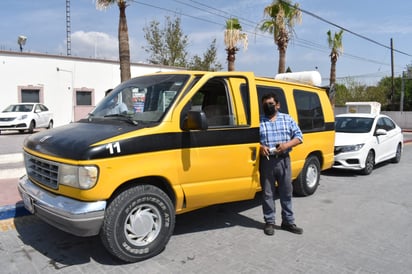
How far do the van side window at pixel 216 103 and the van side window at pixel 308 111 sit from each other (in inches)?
75.4

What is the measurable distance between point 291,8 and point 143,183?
55.9 feet

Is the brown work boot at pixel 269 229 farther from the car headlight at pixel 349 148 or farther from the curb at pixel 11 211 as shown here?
the car headlight at pixel 349 148

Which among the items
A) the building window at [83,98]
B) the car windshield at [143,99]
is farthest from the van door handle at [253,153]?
the building window at [83,98]

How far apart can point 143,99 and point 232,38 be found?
52.0 feet

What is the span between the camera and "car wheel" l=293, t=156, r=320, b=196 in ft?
21.7

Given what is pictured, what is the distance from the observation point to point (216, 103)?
495 centimetres

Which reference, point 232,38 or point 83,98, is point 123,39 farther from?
point 83,98

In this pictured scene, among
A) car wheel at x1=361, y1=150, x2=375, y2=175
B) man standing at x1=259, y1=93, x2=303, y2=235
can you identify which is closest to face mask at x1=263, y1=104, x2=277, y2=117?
man standing at x1=259, y1=93, x2=303, y2=235

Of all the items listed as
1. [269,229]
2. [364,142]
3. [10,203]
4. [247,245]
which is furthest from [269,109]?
[364,142]

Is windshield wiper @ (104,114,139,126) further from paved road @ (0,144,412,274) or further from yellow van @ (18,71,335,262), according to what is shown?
paved road @ (0,144,412,274)

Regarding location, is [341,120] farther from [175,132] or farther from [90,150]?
[90,150]

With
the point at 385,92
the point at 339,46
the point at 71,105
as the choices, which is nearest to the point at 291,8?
the point at 339,46

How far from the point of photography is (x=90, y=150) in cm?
356

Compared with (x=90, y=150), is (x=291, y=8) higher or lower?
higher
